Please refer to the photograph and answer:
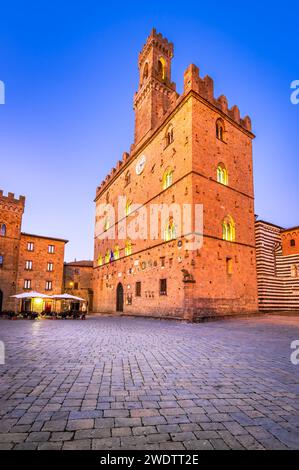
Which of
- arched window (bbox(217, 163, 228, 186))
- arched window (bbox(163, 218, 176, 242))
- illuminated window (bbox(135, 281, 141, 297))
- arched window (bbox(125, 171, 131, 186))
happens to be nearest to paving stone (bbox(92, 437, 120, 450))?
arched window (bbox(163, 218, 176, 242))

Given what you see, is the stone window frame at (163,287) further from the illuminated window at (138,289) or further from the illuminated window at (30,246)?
the illuminated window at (30,246)

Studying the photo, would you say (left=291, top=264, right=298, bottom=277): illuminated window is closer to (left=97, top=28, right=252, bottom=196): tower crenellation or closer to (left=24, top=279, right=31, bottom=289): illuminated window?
(left=97, top=28, right=252, bottom=196): tower crenellation

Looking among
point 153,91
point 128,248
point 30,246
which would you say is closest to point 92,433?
point 128,248

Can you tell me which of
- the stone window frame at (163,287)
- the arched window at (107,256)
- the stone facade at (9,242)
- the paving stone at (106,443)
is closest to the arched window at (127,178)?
the arched window at (107,256)

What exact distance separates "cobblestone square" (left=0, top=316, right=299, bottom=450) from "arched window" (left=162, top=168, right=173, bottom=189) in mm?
16421

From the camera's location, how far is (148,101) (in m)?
27.6

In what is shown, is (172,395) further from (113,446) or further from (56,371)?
(56,371)

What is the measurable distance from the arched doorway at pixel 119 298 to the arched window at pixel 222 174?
46.7 feet

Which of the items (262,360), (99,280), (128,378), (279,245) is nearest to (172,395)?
(128,378)

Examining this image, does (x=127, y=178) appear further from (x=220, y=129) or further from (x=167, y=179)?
(x=220, y=129)

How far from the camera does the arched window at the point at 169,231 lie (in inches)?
787

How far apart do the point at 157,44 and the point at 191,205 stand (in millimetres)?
21784

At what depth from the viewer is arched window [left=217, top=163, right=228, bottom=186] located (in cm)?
2070

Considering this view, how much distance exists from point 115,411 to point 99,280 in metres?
31.3
